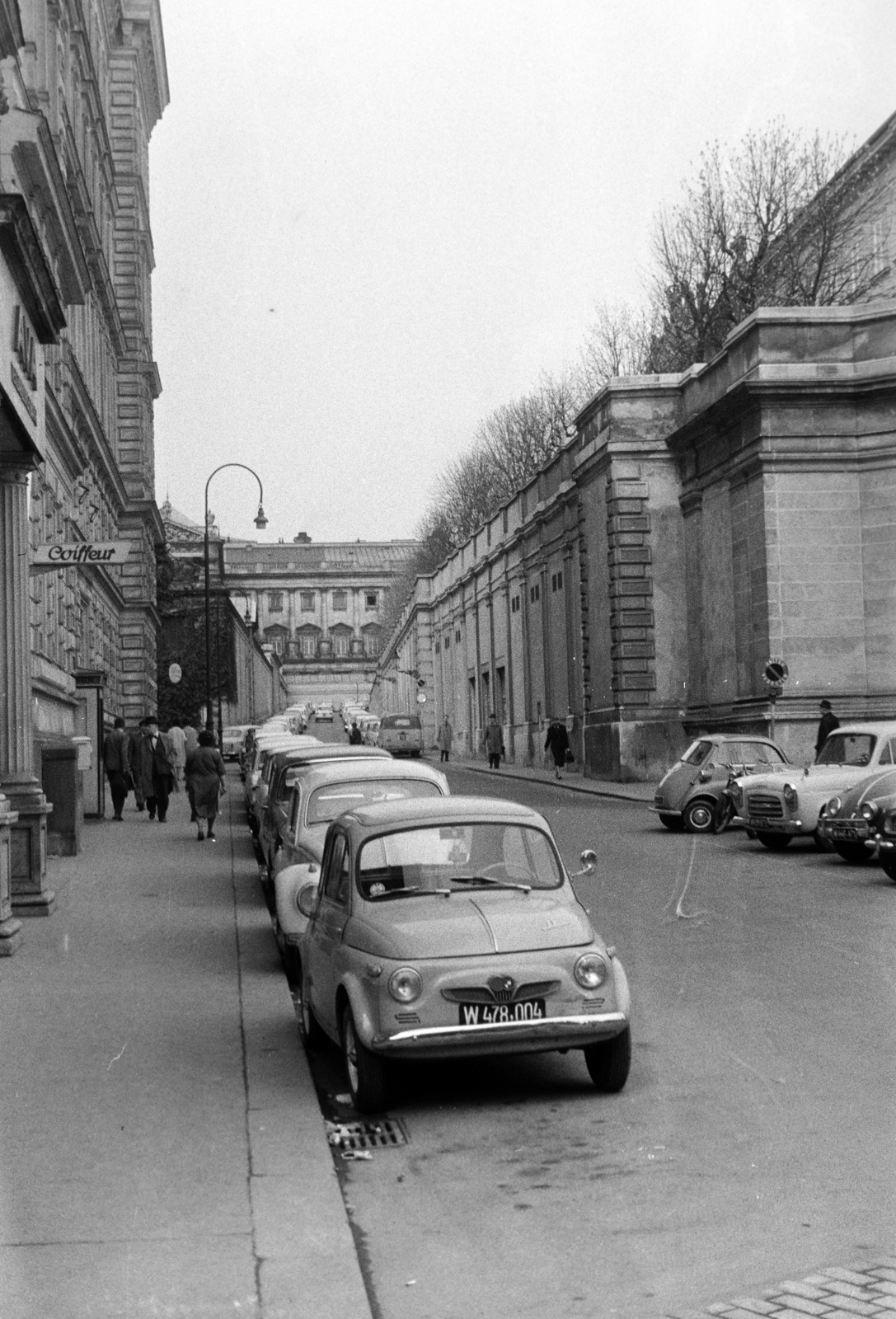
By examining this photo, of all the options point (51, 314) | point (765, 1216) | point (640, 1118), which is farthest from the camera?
point (51, 314)

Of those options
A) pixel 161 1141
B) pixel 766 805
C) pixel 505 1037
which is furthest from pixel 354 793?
pixel 766 805

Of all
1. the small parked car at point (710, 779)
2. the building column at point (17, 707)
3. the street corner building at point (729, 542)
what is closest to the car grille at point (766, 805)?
the small parked car at point (710, 779)

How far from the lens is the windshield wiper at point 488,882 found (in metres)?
8.79

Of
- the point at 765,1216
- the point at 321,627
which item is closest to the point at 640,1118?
the point at 765,1216

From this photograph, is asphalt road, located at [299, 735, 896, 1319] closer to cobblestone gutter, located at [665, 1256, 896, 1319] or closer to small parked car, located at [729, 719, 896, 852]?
cobblestone gutter, located at [665, 1256, 896, 1319]

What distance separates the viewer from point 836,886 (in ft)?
57.1

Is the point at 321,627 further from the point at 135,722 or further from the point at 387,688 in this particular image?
the point at 135,722

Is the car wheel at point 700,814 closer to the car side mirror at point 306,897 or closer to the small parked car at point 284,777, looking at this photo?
the small parked car at point 284,777

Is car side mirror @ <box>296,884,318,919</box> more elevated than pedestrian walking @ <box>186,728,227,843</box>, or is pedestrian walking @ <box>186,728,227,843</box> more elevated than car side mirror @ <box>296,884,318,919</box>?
pedestrian walking @ <box>186,728,227,843</box>

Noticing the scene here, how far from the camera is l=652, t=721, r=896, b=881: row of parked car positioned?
19.0 meters

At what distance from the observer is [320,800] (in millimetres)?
14469

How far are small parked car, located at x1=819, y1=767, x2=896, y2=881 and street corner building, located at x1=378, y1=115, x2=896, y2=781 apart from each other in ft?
45.7

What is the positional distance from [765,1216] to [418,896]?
3.06 metres

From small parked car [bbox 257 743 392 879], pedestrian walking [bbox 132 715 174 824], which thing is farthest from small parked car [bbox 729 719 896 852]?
pedestrian walking [bbox 132 715 174 824]
